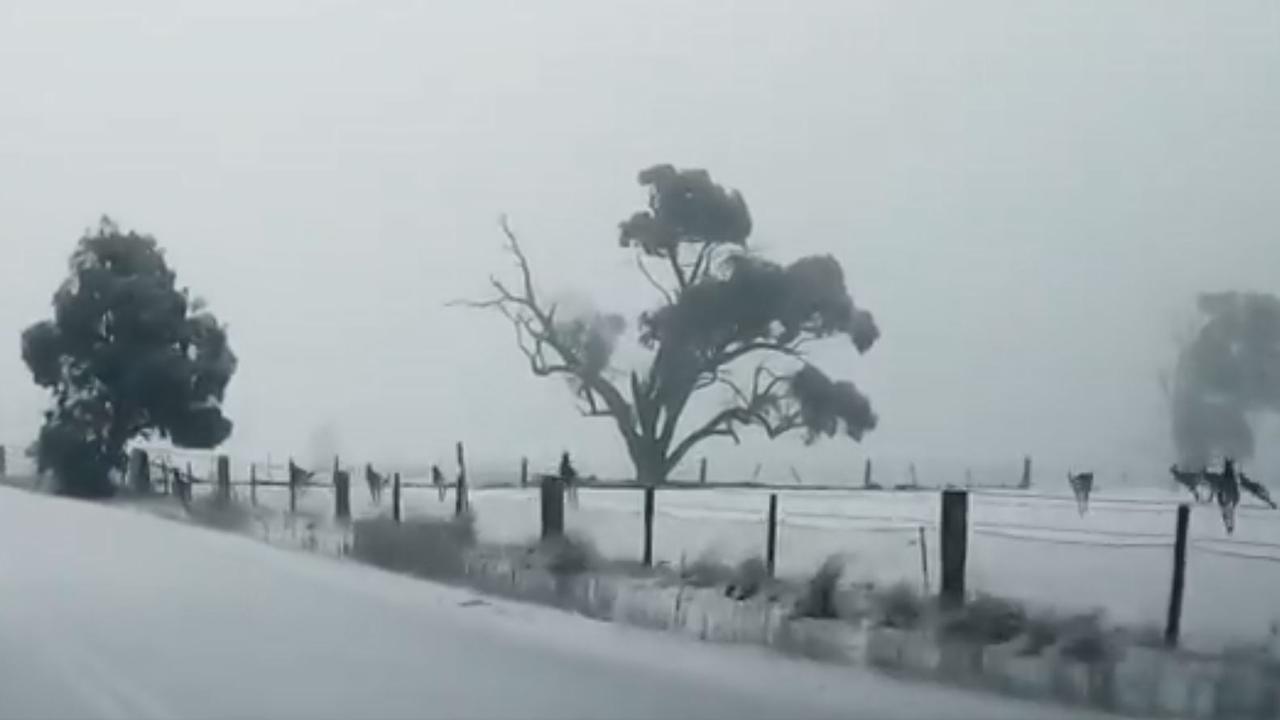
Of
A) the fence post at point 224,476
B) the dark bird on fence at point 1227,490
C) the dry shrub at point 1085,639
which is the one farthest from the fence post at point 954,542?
the fence post at point 224,476

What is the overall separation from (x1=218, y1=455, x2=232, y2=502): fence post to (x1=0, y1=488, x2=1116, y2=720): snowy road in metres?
23.8

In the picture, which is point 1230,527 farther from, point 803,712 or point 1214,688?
point 803,712

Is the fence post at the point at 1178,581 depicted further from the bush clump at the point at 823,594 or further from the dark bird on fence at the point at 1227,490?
the bush clump at the point at 823,594

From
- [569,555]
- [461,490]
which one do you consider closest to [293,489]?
[461,490]

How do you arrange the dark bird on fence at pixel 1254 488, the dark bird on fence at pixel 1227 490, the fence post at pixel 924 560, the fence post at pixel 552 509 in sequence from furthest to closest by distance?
the fence post at pixel 552 509
the fence post at pixel 924 560
the dark bird on fence at pixel 1254 488
the dark bird on fence at pixel 1227 490

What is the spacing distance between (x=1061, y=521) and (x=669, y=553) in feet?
19.4

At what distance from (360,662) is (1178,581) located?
22.0 ft

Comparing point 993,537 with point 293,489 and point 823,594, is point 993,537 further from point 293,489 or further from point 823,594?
point 293,489

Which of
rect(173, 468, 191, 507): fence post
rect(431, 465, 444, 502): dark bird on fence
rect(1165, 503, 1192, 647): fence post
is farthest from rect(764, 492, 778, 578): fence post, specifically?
rect(173, 468, 191, 507): fence post

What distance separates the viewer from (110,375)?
57.5 meters

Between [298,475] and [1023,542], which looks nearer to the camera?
[1023,542]

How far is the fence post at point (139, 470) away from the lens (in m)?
56.8

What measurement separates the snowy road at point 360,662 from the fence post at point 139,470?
33793 millimetres

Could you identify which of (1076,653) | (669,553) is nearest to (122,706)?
(1076,653)
